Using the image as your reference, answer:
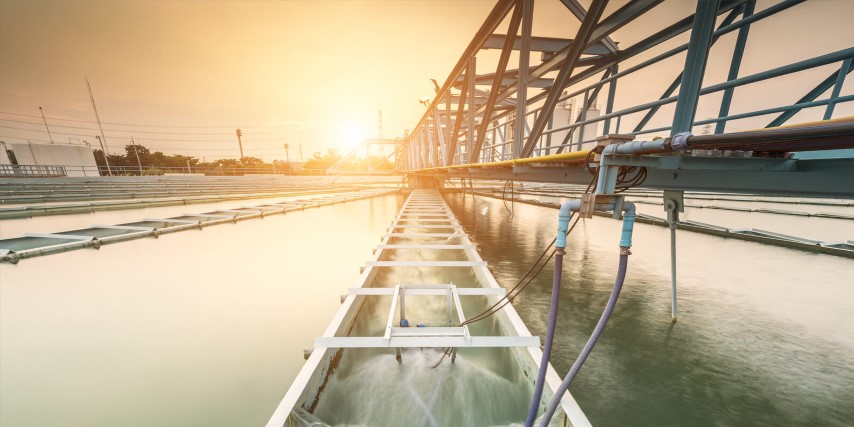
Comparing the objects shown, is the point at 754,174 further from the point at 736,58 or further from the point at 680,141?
the point at 736,58

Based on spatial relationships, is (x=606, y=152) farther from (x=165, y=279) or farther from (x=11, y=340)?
(x=165, y=279)

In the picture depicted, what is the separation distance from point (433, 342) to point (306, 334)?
1.85 metres

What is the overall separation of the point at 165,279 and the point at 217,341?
8.74 feet

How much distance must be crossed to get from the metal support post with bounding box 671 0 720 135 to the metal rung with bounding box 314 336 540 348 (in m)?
2.17

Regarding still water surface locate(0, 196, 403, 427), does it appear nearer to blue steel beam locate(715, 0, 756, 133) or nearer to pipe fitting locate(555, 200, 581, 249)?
pipe fitting locate(555, 200, 581, 249)

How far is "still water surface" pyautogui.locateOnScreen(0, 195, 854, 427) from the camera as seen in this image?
2.35 meters

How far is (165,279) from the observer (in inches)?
184

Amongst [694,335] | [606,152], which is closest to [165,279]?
[606,152]

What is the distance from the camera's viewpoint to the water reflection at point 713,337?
2.33 meters

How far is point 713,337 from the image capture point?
3203 millimetres

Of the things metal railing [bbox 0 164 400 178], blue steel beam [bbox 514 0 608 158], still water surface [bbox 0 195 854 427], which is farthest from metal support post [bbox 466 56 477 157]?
metal railing [bbox 0 164 400 178]

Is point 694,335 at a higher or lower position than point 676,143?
lower

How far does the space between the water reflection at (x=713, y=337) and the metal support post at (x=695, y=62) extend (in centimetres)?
240

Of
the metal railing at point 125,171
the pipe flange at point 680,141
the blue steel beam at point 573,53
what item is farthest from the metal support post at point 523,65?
the metal railing at point 125,171
